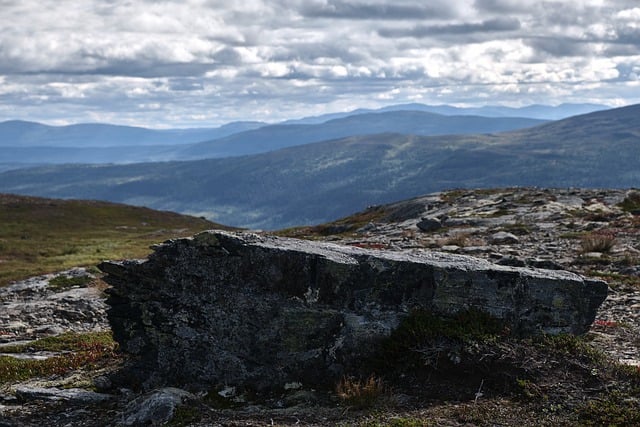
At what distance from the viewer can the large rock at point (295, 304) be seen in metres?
15.0

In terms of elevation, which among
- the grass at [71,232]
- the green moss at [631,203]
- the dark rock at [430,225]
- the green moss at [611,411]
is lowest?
the grass at [71,232]

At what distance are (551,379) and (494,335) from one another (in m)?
1.64

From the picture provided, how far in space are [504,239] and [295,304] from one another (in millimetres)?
25527

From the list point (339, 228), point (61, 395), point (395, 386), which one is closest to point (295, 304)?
point (395, 386)

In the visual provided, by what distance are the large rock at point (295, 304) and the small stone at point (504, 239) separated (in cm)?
2149

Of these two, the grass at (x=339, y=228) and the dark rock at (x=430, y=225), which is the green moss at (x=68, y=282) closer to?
the grass at (x=339, y=228)

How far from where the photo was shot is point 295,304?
15.2 m

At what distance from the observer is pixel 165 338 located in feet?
51.3

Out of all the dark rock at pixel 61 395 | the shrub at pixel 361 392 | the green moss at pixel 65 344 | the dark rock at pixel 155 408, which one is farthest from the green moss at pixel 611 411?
the green moss at pixel 65 344

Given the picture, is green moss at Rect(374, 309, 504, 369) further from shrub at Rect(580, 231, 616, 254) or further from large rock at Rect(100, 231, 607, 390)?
shrub at Rect(580, 231, 616, 254)

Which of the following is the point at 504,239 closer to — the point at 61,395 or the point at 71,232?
the point at 61,395

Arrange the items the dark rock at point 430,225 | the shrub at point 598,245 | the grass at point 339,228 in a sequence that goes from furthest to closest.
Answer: the grass at point 339,228 → the dark rock at point 430,225 → the shrub at point 598,245

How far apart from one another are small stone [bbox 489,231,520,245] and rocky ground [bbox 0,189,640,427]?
14 cm

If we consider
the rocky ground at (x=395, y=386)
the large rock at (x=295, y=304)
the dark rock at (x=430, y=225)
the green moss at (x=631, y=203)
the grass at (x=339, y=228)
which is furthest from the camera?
the grass at (x=339, y=228)
